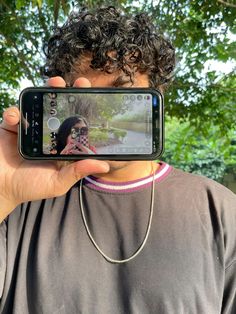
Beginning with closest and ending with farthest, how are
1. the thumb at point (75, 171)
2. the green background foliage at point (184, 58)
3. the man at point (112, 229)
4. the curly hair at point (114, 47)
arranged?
the thumb at point (75, 171), the man at point (112, 229), the curly hair at point (114, 47), the green background foliage at point (184, 58)

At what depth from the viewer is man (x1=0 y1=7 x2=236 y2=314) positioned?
1051 mm

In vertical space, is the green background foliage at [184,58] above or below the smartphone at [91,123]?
above

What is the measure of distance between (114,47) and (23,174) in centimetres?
47

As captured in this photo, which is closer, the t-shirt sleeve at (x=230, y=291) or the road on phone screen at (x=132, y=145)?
the road on phone screen at (x=132, y=145)

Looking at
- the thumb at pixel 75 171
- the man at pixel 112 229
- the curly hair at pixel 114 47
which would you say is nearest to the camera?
the thumb at pixel 75 171

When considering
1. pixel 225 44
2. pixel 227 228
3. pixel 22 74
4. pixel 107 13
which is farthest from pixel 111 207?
Result: pixel 22 74

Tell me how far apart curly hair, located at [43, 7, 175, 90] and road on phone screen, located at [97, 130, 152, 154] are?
234 mm

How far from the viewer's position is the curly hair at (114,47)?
1.18 meters

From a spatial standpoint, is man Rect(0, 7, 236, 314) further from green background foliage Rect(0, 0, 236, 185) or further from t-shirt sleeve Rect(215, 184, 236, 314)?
green background foliage Rect(0, 0, 236, 185)

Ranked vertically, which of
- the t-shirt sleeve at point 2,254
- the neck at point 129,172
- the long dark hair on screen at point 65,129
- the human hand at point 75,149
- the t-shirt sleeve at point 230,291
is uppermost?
the long dark hair on screen at point 65,129

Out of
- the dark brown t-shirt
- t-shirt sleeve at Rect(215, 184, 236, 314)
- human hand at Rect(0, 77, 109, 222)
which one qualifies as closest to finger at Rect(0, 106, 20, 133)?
human hand at Rect(0, 77, 109, 222)

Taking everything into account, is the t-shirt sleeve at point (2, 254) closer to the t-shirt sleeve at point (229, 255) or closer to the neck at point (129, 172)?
the neck at point (129, 172)

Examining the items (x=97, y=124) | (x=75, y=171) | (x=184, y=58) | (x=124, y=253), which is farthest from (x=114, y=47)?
(x=184, y=58)

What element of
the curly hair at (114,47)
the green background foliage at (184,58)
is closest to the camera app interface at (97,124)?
the curly hair at (114,47)
